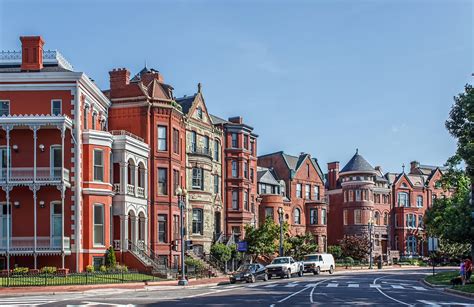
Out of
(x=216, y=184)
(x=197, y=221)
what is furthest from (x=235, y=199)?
(x=197, y=221)

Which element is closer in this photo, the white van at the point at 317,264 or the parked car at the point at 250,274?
the parked car at the point at 250,274

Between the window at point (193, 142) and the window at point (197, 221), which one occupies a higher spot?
the window at point (193, 142)

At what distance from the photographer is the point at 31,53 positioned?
4619 cm

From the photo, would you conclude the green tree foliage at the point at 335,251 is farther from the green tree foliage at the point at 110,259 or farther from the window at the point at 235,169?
the green tree foliage at the point at 110,259

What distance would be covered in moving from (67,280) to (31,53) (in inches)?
636

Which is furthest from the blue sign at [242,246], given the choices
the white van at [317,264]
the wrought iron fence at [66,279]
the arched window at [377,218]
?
the arched window at [377,218]

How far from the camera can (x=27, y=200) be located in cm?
4447

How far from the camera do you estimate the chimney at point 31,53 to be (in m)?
46.0

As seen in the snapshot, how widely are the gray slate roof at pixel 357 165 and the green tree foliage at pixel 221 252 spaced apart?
4035cm

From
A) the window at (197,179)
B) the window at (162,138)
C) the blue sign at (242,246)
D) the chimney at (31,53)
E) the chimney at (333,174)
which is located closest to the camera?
the chimney at (31,53)

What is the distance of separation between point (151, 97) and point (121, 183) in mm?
8279

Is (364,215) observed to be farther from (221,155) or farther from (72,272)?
(72,272)

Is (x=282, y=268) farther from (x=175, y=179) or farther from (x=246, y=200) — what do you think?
(x=246, y=200)

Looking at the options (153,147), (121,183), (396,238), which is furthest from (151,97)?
(396,238)
